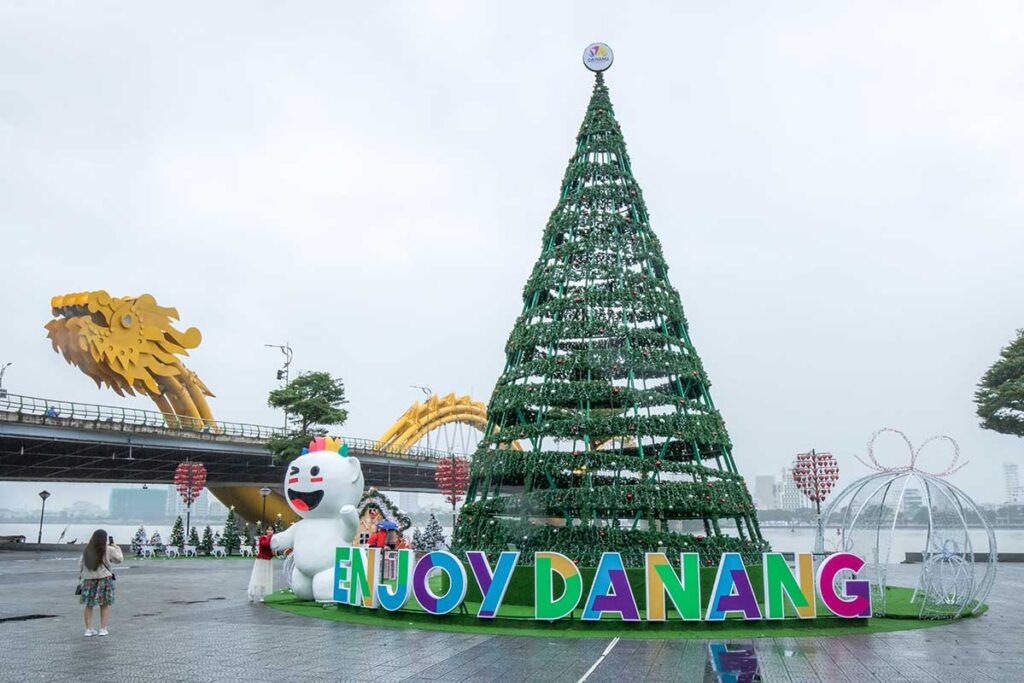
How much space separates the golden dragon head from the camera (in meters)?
50.8

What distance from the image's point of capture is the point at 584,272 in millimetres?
20031

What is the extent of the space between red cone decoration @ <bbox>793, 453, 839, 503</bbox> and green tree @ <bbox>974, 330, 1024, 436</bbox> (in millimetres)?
10888

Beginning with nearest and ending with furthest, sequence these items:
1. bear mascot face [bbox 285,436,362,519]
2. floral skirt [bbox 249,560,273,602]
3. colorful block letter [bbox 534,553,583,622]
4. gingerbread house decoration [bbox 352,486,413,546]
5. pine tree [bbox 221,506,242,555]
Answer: colorful block letter [bbox 534,553,583,622], bear mascot face [bbox 285,436,362,519], floral skirt [bbox 249,560,273,602], gingerbread house decoration [bbox 352,486,413,546], pine tree [bbox 221,506,242,555]

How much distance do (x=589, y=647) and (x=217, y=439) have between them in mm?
46211

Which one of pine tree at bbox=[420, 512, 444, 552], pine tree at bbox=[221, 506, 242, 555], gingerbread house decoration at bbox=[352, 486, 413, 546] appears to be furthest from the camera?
pine tree at bbox=[221, 506, 242, 555]

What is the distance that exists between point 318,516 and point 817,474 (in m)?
25.6

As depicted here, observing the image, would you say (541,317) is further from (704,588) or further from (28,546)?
(28,546)

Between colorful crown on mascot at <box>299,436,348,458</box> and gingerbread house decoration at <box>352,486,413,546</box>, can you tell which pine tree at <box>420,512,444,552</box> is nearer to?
gingerbread house decoration at <box>352,486,413,546</box>

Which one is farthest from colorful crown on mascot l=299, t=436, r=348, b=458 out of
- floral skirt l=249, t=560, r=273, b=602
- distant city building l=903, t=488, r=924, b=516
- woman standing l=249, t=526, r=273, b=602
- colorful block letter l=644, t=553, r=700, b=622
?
distant city building l=903, t=488, r=924, b=516

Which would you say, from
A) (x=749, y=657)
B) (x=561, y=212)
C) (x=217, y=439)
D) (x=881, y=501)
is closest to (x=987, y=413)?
(x=881, y=501)

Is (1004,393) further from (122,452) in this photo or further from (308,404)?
(122,452)

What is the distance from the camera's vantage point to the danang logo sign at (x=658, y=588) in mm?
14445

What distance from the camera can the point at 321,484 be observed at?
61.4 ft

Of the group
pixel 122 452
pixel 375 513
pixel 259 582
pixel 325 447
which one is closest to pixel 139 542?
pixel 122 452
